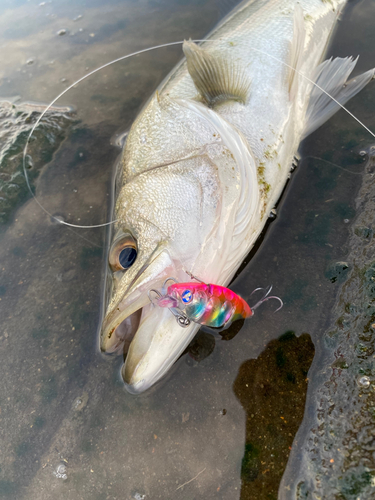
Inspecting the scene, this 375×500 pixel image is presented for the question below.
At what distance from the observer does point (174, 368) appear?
6.98 ft

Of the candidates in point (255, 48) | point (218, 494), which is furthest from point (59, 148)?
point (218, 494)

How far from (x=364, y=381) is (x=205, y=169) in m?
1.56

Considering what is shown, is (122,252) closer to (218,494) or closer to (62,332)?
(62,332)

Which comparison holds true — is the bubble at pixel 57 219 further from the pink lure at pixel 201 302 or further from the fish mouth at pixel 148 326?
the pink lure at pixel 201 302

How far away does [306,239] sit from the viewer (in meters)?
2.48

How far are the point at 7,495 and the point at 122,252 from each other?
1637 millimetres

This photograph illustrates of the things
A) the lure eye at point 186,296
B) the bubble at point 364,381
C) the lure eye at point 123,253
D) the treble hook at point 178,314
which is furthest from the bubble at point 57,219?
the bubble at point 364,381

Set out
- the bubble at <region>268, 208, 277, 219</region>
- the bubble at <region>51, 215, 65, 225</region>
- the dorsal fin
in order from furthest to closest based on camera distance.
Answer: the bubble at <region>51, 215, 65, 225</region> → the bubble at <region>268, 208, 277, 219</region> → the dorsal fin

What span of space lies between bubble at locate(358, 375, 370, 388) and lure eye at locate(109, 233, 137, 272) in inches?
58.4

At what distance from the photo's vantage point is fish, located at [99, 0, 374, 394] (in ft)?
5.86

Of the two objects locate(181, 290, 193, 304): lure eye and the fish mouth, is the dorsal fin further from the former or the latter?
locate(181, 290, 193, 304): lure eye

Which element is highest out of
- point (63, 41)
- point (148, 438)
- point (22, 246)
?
point (63, 41)

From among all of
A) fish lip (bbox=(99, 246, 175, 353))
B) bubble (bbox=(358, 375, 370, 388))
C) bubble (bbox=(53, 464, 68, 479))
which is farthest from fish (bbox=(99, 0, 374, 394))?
bubble (bbox=(358, 375, 370, 388))

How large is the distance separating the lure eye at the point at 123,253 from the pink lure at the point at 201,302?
1.37 feet
